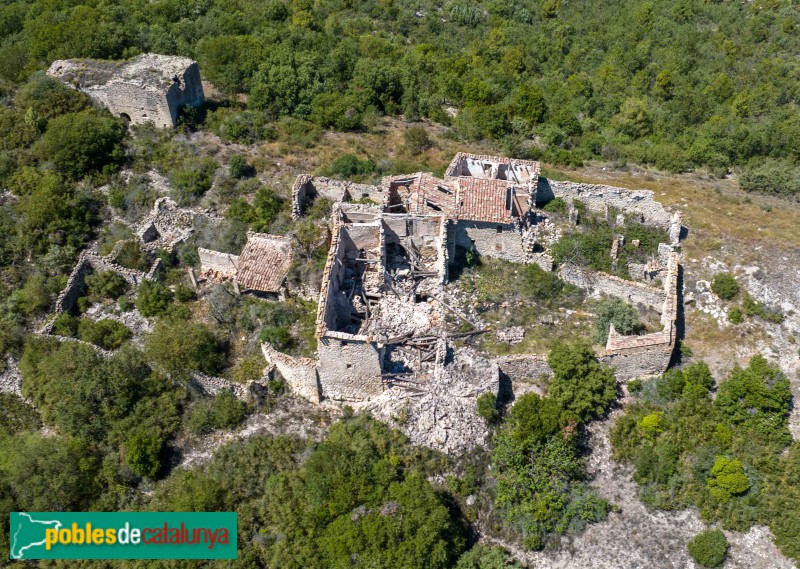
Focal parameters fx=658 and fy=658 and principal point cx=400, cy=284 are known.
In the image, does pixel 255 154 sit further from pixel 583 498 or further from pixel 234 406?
pixel 583 498

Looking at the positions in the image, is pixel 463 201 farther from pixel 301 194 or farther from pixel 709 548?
pixel 709 548

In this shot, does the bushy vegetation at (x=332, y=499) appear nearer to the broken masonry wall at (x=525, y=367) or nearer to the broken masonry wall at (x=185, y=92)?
the broken masonry wall at (x=525, y=367)

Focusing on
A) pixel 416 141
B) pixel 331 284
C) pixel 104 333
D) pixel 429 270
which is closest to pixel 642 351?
pixel 429 270

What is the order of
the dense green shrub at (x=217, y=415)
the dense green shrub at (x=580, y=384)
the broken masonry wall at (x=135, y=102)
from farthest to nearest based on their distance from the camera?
the broken masonry wall at (x=135, y=102), the dense green shrub at (x=217, y=415), the dense green shrub at (x=580, y=384)

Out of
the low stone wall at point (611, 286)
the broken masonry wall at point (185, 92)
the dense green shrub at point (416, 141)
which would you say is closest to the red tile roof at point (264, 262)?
the broken masonry wall at point (185, 92)

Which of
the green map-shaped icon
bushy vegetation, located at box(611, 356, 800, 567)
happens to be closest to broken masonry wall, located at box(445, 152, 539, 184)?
bushy vegetation, located at box(611, 356, 800, 567)
